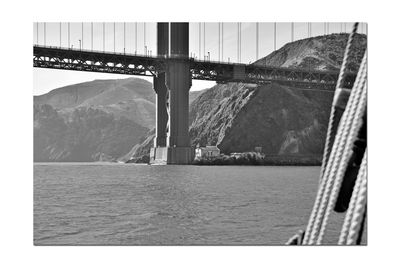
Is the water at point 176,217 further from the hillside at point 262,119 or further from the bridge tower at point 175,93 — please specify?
the hillside at point 262,119

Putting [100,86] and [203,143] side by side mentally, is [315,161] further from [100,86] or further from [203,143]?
[100,86]

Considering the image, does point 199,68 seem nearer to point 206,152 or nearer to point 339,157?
point 206,152

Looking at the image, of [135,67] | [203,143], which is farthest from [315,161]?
[203,143]

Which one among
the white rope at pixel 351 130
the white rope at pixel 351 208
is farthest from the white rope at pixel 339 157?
the white rope at pixel 351 208

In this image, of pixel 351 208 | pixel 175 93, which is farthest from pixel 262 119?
pixel 351 208
